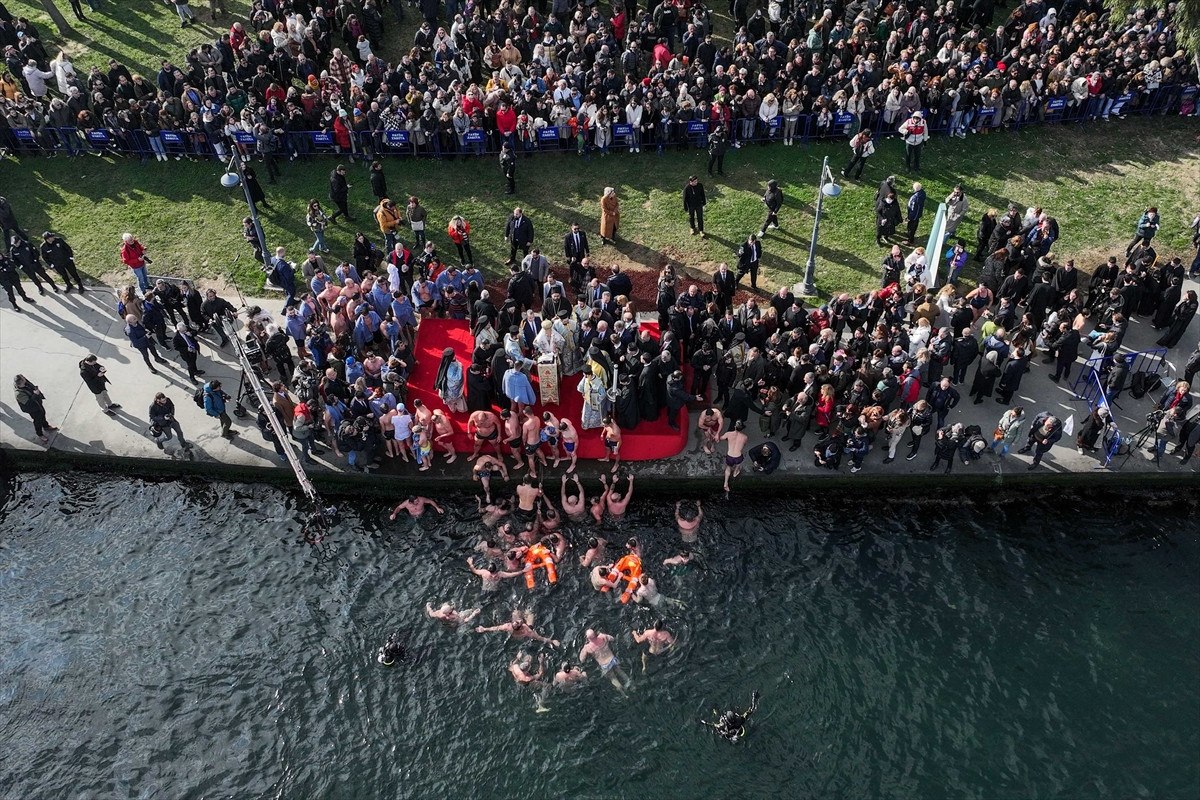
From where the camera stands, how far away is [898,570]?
19484 millimetres

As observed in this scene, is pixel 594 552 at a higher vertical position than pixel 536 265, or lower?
lower

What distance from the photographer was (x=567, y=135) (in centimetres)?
2830

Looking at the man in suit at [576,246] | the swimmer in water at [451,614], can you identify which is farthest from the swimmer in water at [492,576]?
the man in suit at [576,246]

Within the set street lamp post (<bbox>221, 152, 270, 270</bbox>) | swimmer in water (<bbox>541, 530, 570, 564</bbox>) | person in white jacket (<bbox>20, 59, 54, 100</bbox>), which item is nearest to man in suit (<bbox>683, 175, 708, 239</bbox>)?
swimmer in water (<bbox>541, 530, 570, 564</bbox>)

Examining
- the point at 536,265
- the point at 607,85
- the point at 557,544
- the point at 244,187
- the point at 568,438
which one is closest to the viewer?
the point at 557,544

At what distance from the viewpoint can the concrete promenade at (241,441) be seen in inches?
810

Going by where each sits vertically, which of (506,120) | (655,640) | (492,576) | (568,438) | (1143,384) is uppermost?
(506,120)

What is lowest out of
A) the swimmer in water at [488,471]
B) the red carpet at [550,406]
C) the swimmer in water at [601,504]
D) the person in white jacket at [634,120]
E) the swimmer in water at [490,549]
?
the swimmer in water at [490,549]

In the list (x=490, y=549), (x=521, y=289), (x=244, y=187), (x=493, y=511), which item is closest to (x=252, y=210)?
(x=244, y=187)

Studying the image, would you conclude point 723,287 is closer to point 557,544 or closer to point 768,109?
point 557,544

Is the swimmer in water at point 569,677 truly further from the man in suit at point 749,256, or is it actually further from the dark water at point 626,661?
the man in suit at point 749,256

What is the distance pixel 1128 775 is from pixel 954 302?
10.6 metres

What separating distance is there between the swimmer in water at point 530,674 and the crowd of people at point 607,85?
15985 millimetres

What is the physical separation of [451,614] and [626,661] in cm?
362
